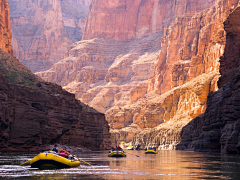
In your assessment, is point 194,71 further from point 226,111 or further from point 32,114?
point 226,111

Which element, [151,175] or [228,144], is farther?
[228,144]

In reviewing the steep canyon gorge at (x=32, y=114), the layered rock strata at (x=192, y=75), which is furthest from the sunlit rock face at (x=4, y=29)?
the layered rock strata at (x=192, y=75)

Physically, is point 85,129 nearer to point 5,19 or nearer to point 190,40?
point 5,19

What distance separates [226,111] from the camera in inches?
2635

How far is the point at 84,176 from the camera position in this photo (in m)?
31.9

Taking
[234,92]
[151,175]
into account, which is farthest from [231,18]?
[151,175]

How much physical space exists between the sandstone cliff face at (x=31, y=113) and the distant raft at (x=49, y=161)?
117 feet

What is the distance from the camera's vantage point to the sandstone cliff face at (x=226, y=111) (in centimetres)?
6331

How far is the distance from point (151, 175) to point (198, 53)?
15275 centimetres

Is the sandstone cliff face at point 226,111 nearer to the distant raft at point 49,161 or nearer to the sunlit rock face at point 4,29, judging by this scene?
the distant raft at point 49,161

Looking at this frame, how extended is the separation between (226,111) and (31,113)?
3495 cm

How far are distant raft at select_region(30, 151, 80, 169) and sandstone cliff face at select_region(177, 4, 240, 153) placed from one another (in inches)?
1113

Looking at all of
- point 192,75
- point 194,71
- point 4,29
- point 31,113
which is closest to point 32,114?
point 31,113

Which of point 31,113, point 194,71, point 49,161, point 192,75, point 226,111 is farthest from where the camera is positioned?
point 192,75
